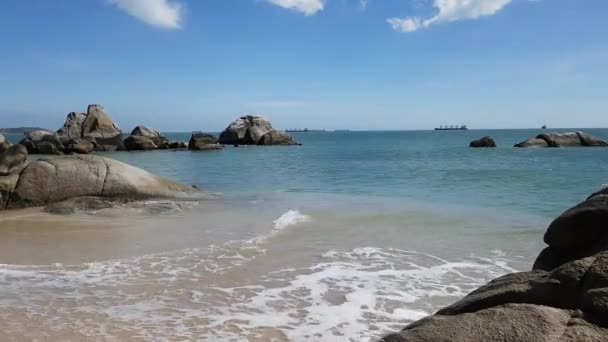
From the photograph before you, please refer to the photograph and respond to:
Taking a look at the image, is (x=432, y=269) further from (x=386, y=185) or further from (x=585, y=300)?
(x=386, y=185)

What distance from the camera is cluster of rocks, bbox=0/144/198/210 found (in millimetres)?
14680

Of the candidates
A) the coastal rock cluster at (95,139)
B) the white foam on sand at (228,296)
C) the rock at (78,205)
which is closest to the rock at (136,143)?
the coastal rock cluster at (95,139)

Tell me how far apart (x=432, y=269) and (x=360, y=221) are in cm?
467

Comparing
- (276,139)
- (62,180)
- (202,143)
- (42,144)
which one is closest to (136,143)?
(202,143)

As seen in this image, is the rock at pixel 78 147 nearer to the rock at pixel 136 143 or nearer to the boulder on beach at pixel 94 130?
the boulder on beach at pixel 94 130

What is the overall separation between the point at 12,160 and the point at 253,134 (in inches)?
2396

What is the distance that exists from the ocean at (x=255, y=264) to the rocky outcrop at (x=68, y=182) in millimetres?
1107

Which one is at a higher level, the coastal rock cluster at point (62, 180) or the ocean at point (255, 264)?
the coastal rock cluster at point (62, 180)

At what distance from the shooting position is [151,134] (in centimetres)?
6306

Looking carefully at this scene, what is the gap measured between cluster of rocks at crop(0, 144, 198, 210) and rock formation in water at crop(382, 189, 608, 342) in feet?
43.6

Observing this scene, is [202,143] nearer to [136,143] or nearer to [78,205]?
[136,143]

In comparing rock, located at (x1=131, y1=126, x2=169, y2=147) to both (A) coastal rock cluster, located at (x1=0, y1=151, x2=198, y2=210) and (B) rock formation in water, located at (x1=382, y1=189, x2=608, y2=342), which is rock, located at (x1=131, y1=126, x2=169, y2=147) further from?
(B) rock formation in water, located at (x1=382, y1=189, x2=608, y2=342)

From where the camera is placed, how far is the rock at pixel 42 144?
164 feet

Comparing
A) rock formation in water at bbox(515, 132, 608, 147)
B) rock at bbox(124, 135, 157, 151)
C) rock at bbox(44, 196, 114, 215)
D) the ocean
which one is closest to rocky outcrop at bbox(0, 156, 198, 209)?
rock at bbox(44, 196, 114, 215)
